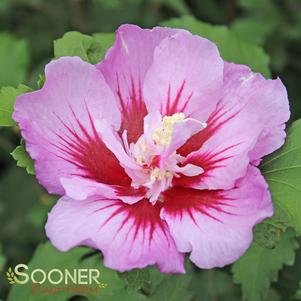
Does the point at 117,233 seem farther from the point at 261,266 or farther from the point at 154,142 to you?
the point at 261,266

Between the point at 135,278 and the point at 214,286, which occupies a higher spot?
the point at 135,278

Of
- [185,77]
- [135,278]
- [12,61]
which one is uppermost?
[185,77]

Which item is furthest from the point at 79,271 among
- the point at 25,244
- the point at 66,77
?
the point at 25,244

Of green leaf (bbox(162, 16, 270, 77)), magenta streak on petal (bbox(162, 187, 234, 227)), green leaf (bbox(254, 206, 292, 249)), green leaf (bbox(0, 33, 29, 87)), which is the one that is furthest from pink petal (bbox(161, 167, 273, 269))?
green leaf (bbox(0, 33, 29, 87))

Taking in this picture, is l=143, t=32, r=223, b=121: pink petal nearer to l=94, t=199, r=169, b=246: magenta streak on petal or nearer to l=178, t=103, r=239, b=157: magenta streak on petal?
l=178, t=103, r=239, b=157: magenta streak on petal

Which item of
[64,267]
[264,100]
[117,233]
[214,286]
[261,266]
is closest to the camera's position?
[117,233]

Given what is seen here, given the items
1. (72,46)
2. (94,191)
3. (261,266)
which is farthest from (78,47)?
(261,266)

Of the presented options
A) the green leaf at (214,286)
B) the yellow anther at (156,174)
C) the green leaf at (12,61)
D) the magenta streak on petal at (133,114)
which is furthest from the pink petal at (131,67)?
the green leaf at (12,61)

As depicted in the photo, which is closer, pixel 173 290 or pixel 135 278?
pixel 135 278
